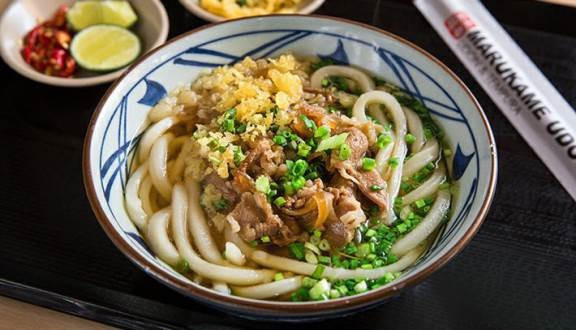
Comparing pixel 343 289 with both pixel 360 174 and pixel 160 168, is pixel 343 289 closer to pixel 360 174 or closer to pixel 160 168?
pixel 360 174

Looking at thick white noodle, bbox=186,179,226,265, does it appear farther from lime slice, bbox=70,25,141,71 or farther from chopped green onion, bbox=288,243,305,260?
lime slice, bbox=70,25,141,71

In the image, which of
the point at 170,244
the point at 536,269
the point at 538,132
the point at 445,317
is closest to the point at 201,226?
the point at 170,244

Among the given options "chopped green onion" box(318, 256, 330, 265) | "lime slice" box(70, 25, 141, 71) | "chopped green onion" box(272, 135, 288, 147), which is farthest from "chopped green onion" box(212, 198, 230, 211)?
"lime slice" box(70, 25, 141, 71)

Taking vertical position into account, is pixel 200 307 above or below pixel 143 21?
below

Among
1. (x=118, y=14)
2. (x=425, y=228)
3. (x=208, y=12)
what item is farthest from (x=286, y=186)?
(x=118, y=14)

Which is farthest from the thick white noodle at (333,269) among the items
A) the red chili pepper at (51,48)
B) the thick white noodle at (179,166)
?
the red chili pepper at (51,48)

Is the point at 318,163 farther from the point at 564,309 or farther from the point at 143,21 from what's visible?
the point at 143,21

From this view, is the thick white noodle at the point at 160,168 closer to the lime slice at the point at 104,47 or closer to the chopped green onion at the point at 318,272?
the chopped green onion at the point at 318,272
